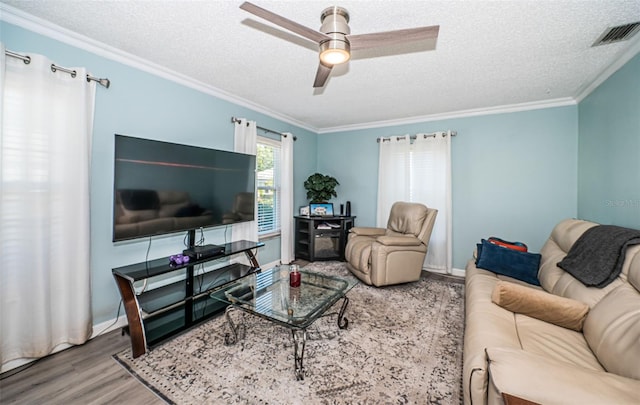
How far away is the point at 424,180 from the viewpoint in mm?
3910

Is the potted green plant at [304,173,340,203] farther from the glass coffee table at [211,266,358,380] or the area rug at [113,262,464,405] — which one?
the area rug at [113,262,464,405]

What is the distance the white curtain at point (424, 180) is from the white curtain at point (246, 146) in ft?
6.74

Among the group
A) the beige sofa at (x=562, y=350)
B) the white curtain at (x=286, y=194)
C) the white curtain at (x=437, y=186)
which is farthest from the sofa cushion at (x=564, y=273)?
the white curtain at (x=286, y=194)

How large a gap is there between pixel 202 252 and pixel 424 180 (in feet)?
10.5

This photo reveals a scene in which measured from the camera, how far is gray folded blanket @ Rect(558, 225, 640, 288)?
5.06 ft

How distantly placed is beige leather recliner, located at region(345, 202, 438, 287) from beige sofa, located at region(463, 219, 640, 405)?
1.07 m

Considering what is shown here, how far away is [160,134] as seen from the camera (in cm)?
247

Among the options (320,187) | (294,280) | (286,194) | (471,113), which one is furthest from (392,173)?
(294,280)

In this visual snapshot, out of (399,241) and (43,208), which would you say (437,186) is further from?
(43,208)

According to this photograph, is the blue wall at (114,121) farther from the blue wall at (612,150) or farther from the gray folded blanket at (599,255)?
the blue wall at (612,150)

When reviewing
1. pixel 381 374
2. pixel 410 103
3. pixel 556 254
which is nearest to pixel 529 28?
pixel 410 103

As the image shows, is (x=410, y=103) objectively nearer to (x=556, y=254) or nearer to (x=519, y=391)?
(x=556, y=254)

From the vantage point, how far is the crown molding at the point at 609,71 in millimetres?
2025

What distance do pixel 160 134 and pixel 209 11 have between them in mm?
1297
